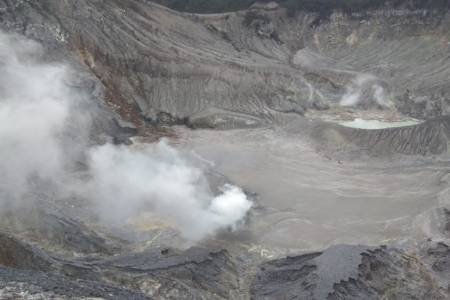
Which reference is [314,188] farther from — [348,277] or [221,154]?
[348,277]

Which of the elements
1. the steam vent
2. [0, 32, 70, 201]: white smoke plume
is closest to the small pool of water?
the steam vent

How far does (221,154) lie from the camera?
143ft

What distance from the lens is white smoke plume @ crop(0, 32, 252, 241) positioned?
30.9 metres

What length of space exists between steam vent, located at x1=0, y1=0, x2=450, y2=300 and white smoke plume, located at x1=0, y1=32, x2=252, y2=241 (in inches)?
4.8

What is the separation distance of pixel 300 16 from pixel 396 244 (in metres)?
49.7

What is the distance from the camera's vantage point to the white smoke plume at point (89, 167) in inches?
1215

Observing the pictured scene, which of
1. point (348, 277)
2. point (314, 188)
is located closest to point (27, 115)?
point (314, 188)

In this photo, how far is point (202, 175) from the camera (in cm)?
3675

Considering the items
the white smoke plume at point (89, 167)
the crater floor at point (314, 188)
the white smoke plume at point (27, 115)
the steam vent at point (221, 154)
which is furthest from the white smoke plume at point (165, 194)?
the white smoke plume at point (27, 115)

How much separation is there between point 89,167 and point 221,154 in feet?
37.4

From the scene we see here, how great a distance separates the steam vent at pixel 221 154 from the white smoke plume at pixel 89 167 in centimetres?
12

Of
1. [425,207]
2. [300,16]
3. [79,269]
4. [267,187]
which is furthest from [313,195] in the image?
[300,16]

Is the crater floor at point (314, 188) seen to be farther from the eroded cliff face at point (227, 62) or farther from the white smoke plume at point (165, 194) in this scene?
the eroded cliff face at point (227, 62)

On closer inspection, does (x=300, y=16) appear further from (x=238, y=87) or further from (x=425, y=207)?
(x=425, y=207)
